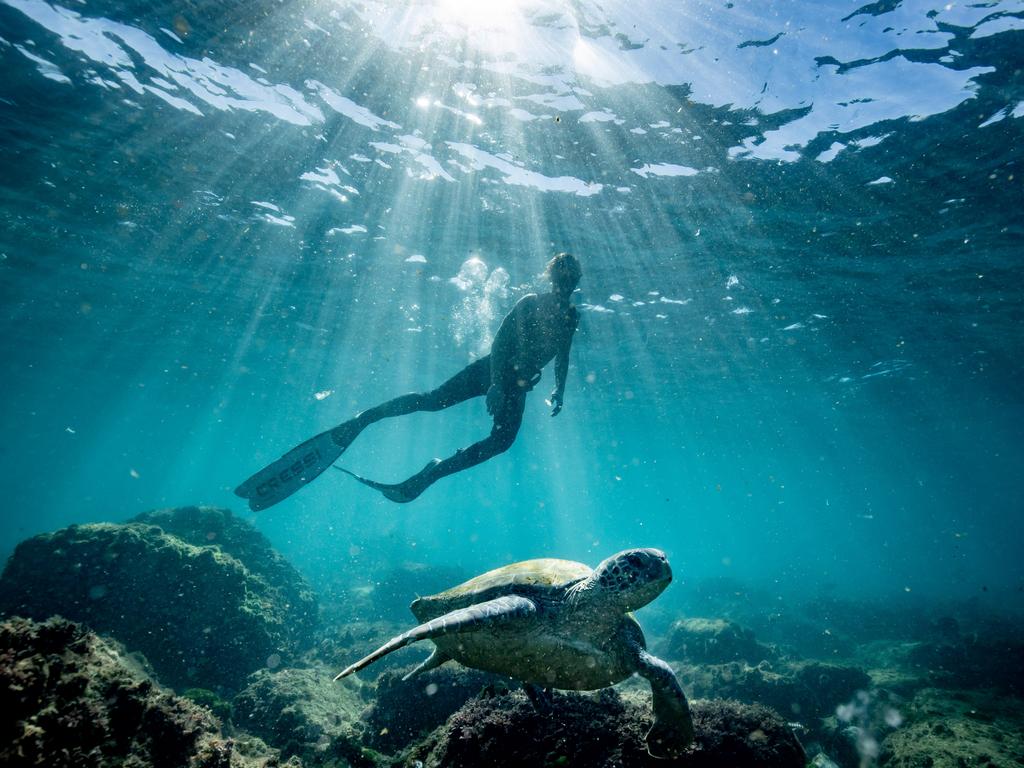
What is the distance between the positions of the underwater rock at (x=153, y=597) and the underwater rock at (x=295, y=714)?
5.67 ft

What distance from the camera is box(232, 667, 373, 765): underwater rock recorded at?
5684 millimetres

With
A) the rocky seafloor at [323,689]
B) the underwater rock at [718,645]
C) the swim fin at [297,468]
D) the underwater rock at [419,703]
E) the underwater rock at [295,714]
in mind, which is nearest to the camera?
the rocky seafloor at [323,689]

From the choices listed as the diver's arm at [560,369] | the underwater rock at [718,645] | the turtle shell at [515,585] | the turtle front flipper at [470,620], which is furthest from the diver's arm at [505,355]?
the underwater rock at [718,645]

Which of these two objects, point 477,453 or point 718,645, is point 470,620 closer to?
point 477,453

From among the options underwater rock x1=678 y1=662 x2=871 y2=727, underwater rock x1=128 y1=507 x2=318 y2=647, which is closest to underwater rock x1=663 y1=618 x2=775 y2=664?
underwater rock x1=678 y1=662 x2=871 y2=727

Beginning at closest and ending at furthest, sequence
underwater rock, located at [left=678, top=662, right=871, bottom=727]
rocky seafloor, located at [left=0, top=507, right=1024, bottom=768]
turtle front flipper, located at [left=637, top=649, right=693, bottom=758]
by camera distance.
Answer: rocky seafloor, located at [left=0, top=507, right=1024, bottom=768] < turtle front flipper, located at [left=637, top=649, right=693, bottom=758] < underwater rock, located at [left=678, top=662, right=871, bottom=727]

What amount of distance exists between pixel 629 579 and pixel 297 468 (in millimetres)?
8364

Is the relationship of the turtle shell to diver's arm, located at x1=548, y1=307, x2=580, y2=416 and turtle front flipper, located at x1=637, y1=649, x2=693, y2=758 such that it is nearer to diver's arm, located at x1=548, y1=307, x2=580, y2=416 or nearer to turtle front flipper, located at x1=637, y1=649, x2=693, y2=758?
turtle front flipper, located at x1=637, y1=649, x2=693, y2=758

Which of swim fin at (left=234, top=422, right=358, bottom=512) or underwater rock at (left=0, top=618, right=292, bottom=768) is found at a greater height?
underwater rock at (left=0, top=618, right=292, bottom=768)

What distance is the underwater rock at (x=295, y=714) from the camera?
224 inches

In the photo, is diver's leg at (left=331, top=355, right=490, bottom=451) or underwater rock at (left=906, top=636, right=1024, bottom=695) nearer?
diver's leg at (left=331, top=355, right=490, bottom=451)

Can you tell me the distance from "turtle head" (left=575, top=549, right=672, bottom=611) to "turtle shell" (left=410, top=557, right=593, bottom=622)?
38cm

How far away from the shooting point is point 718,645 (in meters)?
14.6

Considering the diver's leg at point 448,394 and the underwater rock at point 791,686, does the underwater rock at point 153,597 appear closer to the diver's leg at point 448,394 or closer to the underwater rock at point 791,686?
the diver's leg at point 448,394
